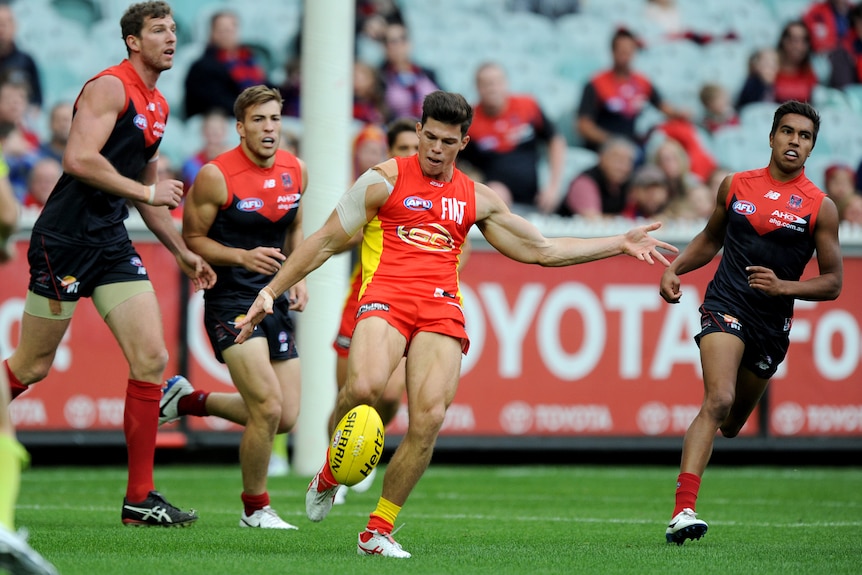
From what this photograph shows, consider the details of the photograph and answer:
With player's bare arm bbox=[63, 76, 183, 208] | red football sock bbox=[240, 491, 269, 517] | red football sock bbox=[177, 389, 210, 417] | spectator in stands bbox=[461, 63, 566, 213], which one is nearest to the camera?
player's bare arm bbox=[63, 76, 183, 208]

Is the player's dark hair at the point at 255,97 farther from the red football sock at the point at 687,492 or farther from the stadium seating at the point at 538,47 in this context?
the stadium seating at the point at 538,47

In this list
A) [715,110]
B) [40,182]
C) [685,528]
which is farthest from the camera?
[715,110]

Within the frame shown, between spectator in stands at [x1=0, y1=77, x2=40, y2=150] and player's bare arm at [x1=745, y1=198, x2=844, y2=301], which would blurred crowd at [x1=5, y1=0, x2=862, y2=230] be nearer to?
spectator in stands at [x1=0, y1=77, x2=40, y2=150]

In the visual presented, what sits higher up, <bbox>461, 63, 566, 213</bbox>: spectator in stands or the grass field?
<bbox>461, 63, 566, 213</bbox>: spectator in stands

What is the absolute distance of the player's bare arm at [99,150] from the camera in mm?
7484

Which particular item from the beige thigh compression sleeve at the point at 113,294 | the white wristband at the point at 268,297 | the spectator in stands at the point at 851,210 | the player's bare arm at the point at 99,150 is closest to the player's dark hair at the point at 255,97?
the player's bare arm at the point at 99,150

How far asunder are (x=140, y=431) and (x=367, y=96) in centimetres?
849

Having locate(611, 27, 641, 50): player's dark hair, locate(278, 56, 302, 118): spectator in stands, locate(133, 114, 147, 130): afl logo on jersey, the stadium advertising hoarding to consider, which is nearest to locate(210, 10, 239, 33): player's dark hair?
locate(278, 56, 302, 118): spectator in stands

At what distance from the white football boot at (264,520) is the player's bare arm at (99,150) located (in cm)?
193

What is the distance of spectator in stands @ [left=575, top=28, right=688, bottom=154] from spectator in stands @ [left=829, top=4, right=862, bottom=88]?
3.13 meters

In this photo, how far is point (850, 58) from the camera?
18.0m

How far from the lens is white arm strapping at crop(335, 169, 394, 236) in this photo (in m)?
7.00

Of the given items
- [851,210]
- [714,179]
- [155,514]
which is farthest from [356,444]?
[851,210]

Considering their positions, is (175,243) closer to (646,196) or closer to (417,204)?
(417,204)
